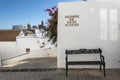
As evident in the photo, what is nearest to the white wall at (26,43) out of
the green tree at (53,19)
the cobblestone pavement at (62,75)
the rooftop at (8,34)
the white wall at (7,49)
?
the white wall at (7,49)

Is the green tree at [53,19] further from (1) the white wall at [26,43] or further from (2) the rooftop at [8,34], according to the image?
(2) the rooftop at [8,34]

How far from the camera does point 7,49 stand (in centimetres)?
2208

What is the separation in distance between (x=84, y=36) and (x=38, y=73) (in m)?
2.39

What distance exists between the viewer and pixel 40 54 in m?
15.9

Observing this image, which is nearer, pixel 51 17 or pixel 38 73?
pixel 38 73

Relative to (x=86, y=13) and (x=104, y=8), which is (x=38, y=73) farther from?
(x=104, y=8)

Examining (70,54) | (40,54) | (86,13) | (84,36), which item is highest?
(86,13)

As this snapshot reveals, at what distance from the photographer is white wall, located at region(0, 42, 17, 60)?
22.0m

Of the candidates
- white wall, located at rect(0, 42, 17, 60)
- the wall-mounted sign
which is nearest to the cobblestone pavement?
the wall-mounted sign

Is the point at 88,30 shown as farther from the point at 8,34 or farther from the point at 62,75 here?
the point at 8,34

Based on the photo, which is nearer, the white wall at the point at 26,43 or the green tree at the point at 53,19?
the green tree at the point at 53,19

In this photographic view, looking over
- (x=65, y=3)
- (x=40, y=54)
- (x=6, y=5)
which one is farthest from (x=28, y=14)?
(x=65, y=3)

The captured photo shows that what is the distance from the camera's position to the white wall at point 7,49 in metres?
22.0

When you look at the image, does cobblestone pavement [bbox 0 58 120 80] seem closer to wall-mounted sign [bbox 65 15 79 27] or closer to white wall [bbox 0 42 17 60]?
wall-mounted sign [bbox 65 15 79 27]
